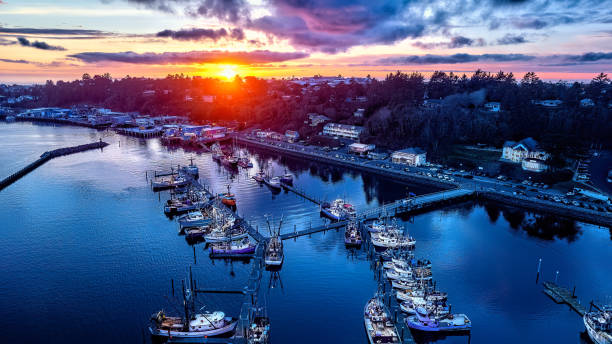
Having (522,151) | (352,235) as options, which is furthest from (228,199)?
(522,151)

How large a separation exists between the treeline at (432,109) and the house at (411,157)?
295 centimetres

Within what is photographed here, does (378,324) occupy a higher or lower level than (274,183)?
lower

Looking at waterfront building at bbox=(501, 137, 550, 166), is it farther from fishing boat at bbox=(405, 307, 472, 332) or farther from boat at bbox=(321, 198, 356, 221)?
fishing boat at bbox=(405, 307, 472, 332)

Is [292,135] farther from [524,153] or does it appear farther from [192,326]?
[192,326]

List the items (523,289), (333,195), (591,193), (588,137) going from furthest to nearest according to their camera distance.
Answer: (588,137)
(333,195)
(591,193)
(523,289)

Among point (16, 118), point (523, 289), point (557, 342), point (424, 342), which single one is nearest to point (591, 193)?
point (523, 289)

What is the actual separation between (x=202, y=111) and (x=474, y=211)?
75.0 m

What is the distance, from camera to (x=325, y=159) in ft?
164

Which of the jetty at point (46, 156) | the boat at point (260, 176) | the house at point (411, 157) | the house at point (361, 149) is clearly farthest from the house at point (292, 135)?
the jetty at point (46, 156)

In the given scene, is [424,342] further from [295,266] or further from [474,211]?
[474,211]

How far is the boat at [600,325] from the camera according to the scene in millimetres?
16222

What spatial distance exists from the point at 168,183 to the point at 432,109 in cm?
4067

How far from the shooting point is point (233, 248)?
2412cm

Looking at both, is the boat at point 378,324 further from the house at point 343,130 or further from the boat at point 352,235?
the house at point 343,130
